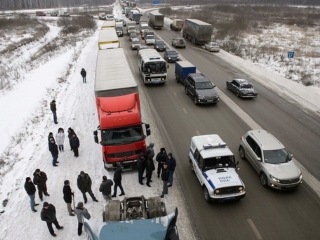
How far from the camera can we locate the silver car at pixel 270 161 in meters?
12.1

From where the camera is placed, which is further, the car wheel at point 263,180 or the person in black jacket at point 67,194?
the car wheel at point 263,180

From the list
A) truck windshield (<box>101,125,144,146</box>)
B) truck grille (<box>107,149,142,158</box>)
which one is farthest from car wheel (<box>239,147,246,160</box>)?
truck grille (<box>107,149,142,158</box>)

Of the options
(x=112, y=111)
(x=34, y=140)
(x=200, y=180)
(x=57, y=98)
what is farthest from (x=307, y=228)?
(x=57, y=98)

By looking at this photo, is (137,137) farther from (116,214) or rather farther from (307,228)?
(307,228)

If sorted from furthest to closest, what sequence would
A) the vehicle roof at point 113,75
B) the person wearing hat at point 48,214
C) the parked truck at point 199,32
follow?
the parked truck at point 199,32 < the vehicle roof at point 113,75 < the person wearing hat at point 48,214

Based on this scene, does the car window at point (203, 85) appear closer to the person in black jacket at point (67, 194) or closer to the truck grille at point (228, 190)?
the truck grille at point (228, 190)

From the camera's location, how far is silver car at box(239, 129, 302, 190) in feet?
39.7

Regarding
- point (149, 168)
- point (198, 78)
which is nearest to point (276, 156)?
point (149, 168)

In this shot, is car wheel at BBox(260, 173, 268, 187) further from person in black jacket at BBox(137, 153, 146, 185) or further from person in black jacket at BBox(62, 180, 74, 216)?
person in black jacket at BBox(62, 180, 74, 216)

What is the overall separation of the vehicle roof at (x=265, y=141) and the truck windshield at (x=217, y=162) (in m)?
2.11

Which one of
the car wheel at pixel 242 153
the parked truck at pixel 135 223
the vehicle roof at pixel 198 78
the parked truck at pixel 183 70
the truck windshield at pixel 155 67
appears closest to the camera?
the parked truck at pixel 135 223

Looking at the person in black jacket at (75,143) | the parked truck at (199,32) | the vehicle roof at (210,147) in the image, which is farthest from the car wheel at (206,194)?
the parked truck at (199,32)

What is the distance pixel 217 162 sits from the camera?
1232cm

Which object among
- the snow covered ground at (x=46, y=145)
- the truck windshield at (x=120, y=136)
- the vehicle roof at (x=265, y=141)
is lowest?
the snow covered ground at (x=46, y=145)
